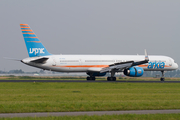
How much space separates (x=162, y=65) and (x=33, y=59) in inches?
971

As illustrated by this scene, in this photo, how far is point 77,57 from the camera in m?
52.4

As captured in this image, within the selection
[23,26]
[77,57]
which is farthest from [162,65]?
[23,26]

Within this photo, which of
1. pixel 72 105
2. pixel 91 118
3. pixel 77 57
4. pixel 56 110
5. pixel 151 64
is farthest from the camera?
pixel 151 64

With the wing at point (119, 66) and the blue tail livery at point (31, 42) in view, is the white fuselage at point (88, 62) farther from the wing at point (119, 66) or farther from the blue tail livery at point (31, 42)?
the wing at point (119, 66)

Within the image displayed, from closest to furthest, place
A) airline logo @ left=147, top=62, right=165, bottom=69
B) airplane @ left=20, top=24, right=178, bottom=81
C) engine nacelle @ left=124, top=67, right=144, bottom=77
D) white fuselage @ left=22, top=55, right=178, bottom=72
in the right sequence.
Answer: engine nacelle @ left=124, top=67, right=144, bottom=77, airplane @ left=20, top=24, right=178, bottom=81, white fuselage @ left=22, top=55, right=178, bottom=72, airline logo @ left=147, top=62, right=165, bottom=69

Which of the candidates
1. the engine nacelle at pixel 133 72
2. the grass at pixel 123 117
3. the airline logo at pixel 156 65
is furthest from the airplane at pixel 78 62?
the grass at pixel 123 117

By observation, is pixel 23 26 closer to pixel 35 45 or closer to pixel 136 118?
pixel 35 45

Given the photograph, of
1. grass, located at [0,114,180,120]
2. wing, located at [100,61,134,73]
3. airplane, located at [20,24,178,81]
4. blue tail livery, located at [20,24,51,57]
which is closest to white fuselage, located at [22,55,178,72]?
airplane, located at [20,24,178,81]

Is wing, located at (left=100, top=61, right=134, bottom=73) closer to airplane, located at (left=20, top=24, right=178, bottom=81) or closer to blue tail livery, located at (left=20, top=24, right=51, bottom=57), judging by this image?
airplane, located at (left=20, top=24, right=178, bottom=81)

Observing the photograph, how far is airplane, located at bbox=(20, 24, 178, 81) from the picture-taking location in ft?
163

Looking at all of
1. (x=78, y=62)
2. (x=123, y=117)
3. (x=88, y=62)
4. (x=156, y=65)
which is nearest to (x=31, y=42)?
(x=78, y=62)

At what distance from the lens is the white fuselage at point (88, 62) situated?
50.6 m

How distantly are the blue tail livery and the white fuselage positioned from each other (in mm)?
1345

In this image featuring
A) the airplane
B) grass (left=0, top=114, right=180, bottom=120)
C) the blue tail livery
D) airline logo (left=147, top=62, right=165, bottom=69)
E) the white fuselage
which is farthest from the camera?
airline logo (left=147, top=62, right=165, bottom=69)
